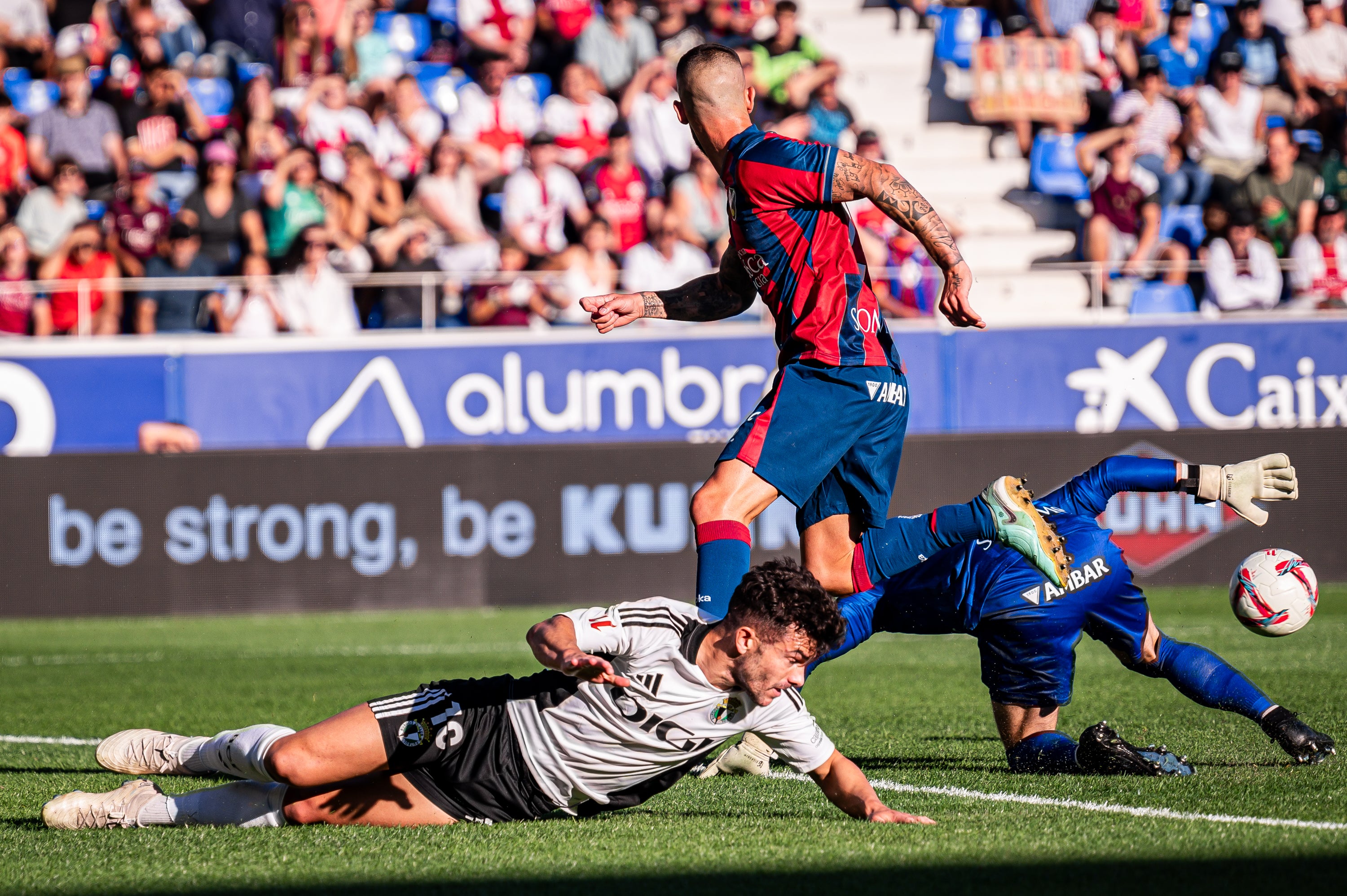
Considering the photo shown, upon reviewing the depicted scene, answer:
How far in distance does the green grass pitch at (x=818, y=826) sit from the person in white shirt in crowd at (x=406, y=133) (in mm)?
7883

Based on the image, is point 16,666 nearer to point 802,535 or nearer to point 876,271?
point 802,535

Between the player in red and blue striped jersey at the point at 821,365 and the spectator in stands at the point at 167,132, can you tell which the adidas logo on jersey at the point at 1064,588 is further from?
the spectator in stands at the point at 167,132

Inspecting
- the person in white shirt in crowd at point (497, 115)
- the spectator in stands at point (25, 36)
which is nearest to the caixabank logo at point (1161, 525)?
the person in white shirt in crowd at point (497, 115)

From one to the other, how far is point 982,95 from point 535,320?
616 cm

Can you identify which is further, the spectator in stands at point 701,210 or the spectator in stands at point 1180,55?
the spectator in stands at point 1180,55

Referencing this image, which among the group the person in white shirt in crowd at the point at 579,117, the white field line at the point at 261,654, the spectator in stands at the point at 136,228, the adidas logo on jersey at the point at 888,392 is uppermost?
the person in white shirt in crowd at the point at 579,117

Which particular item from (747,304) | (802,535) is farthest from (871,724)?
(747,304)

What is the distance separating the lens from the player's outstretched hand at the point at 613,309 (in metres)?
6.05

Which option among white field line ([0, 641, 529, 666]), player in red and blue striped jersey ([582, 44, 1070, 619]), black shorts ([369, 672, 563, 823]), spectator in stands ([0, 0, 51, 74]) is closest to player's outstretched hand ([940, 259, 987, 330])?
player in red and blue striped jersey ([582, 44, 1070, 619])

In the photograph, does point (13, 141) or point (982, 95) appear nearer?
point (13, 141)

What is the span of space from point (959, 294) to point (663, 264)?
9905 millimetres

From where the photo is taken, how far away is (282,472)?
13.4m

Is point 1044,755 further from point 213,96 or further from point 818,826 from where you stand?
point 213,96

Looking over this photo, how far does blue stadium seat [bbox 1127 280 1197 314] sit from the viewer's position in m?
14.9
